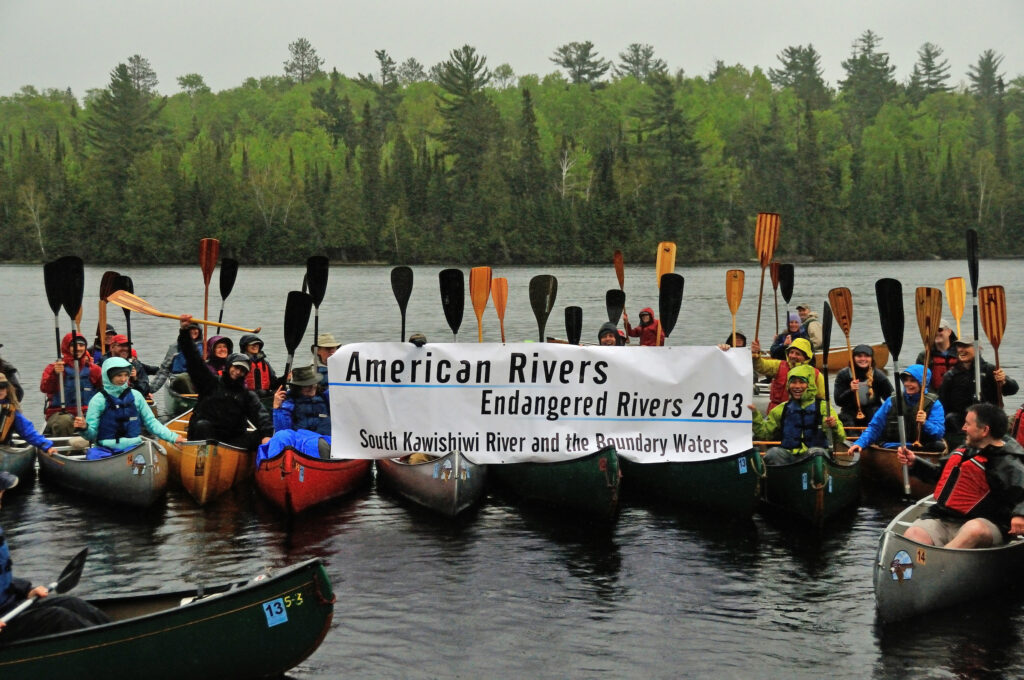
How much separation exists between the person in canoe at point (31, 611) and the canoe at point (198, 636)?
98 millimetres

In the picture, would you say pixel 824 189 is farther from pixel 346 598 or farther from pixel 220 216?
pixel 346 598

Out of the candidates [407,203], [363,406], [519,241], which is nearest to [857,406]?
[363,406]

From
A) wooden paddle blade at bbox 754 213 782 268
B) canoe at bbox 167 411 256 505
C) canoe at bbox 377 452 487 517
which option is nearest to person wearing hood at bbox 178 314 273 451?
canoe at bbox 167 411 256 505

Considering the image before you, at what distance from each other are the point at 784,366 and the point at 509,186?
264ft

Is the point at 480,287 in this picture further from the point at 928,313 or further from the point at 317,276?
the point at 928,313

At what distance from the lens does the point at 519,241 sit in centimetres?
8656

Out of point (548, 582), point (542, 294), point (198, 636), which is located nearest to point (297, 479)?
point (548, 582)

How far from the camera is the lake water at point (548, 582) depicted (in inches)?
327

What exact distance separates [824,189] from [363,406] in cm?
8728

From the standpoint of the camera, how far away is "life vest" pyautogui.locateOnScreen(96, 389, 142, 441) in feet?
39.8

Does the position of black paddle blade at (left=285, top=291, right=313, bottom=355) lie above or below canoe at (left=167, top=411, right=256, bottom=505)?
above

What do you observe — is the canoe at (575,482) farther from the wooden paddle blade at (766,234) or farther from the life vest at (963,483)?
the wooden paddle blade at (766,234)

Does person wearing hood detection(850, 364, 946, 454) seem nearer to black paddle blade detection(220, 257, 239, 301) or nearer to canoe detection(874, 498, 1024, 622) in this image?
canoe detection(874, 498, 1024, 622)

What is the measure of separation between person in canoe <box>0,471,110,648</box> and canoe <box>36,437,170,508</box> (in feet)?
17.1
